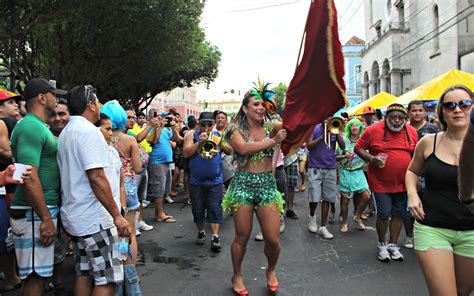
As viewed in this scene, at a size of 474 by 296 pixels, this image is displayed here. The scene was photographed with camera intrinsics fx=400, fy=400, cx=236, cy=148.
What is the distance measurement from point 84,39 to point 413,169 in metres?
16.3

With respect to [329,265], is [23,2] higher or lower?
higher

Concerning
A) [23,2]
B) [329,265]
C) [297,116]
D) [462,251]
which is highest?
[23,2]

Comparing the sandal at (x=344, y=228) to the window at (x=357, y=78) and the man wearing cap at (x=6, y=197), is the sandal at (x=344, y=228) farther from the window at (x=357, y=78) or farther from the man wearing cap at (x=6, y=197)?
the window at (x=357, y=78)

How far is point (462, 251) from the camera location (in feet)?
9.05

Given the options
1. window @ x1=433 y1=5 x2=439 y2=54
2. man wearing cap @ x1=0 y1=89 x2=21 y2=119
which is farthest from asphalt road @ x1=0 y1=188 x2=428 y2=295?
window @ x1=433 y1=5 x2=439 y2=54

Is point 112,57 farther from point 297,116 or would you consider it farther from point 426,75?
point 426,75

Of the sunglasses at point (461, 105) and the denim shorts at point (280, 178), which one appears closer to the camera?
the sunglasses at point (461, 105)

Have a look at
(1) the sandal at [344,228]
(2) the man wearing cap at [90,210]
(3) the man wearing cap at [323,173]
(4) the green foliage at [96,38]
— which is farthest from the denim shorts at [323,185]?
(4) the green foliage at [96,38]

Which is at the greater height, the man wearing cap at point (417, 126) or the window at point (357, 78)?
the window at point (357, 78)

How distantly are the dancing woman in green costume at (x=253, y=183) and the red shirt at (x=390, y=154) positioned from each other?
1.69 metres

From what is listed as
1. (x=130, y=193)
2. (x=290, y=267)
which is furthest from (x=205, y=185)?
(x=290, y=267)

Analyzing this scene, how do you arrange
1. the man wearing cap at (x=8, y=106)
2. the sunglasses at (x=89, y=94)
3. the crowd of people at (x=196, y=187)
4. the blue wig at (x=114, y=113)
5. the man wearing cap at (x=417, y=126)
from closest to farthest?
the crowd of people at (x=196, y=187) → the sunglasses at (x=89, y=94) → the blue wig at (x=114, y=113) → the man wearing cap at (x=8, y=106) → the man wearing cap at (x=417, y=126)

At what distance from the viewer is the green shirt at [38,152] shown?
307 centimetres

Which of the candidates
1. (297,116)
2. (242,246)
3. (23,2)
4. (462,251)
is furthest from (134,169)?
(23,2)
